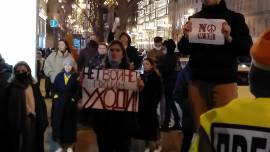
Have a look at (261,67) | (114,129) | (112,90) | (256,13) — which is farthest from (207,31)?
(256,13)

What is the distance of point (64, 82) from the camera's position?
403 inches

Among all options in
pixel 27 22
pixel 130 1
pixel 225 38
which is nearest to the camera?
pixel 225 38

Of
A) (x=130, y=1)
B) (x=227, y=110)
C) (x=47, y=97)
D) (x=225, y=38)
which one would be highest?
(x=130, y=1)

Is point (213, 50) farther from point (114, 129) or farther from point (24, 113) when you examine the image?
point (24, 113)

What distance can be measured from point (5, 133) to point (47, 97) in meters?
11.4

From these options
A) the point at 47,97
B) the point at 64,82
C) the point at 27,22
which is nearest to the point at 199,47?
the point at 64,82

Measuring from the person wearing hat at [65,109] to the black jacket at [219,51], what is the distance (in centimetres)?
443

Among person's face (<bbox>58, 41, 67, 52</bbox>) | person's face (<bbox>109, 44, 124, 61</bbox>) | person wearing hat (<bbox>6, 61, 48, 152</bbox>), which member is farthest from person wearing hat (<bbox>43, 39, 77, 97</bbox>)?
person's face (<bbox>109, 44, 124, 61</bbox>)

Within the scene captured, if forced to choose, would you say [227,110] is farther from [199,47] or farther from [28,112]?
[28,112]

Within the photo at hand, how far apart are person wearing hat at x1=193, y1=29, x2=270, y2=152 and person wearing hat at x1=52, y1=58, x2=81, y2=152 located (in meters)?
7.28

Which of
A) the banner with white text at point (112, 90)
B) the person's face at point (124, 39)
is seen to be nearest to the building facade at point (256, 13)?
the person's face at point (124, 39)

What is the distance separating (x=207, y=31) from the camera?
5.85 metres

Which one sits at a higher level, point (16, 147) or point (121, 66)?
point (121, 66)

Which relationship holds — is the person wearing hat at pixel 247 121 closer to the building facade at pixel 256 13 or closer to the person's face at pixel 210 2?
the person's face at pixel 210 2
